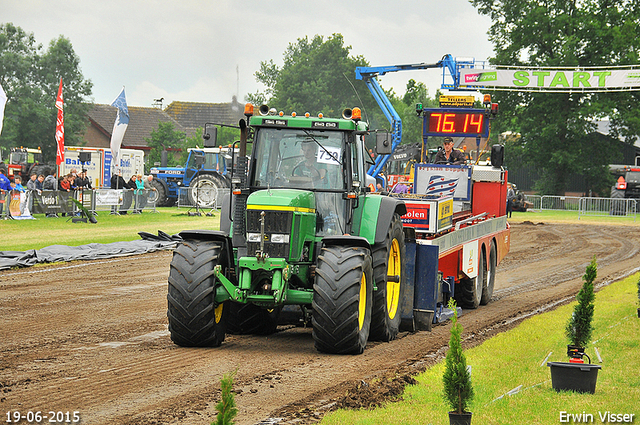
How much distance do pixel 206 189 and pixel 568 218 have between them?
18522 millimetres

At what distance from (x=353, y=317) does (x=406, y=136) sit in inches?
2419

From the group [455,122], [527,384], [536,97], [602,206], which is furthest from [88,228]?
[536,97]

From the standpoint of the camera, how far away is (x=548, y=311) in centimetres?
1267

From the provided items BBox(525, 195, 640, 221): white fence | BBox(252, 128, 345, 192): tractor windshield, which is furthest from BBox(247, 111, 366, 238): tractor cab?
BBox(525, 195, 640, 221): white fence

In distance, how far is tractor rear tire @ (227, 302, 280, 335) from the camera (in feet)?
31.5

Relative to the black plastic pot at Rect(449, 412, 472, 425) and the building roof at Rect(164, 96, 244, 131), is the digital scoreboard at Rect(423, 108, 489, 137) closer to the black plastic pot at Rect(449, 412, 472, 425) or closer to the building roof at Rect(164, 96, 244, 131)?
the black plastic pot at Rect(449, 412, 472, 425)

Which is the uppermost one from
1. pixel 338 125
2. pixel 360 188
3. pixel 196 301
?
pixel 338 125

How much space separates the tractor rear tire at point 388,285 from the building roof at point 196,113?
6884 centimetres

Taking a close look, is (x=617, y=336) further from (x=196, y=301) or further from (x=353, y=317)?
(x=196, y=301)

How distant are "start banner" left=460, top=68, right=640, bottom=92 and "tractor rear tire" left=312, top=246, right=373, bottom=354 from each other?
3539 centimetres

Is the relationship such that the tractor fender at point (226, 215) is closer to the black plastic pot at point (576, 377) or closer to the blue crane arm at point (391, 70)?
the black plastic pot at point (576, 377)

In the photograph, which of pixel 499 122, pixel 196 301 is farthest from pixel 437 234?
pixel 499 122

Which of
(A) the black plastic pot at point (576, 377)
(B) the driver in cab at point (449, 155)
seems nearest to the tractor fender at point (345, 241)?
(A) the black plastic pot at point (576, 377)

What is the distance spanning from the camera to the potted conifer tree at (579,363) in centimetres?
653
